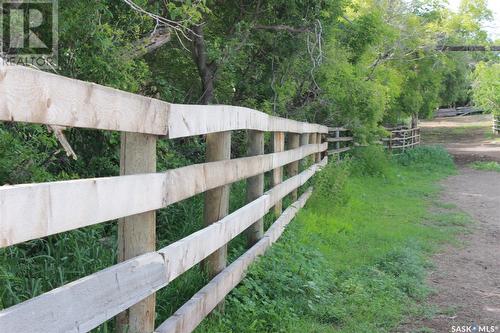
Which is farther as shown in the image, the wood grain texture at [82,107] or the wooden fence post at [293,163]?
the wooden fence post at [293,163]

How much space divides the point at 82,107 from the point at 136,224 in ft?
2.69

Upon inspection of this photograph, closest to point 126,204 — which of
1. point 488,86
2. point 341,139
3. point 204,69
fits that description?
point 204,69

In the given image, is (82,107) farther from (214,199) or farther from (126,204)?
(214,199)

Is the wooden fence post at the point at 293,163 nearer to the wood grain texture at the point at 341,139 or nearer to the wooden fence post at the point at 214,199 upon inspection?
the wooden fence post at the point at 214,199

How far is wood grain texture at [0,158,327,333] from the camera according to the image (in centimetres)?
185

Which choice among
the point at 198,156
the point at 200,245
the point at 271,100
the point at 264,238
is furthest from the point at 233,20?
the point at 200,245

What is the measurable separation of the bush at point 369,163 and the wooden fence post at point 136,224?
556 inches

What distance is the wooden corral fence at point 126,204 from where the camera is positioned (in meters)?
1.80

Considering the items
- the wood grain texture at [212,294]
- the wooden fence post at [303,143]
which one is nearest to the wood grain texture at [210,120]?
the wood grain texture at [212,294]

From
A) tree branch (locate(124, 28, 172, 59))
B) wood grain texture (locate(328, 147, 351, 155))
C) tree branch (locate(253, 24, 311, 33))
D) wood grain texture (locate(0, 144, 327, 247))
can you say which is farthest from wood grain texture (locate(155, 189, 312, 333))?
wood grain texture (locate(328, 147, 351, 155))

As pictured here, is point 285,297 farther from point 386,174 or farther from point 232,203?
point 386,174

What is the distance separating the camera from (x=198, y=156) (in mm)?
8047

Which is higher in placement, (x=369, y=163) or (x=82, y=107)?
(x=82, y=107)

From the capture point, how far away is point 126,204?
2.43m
